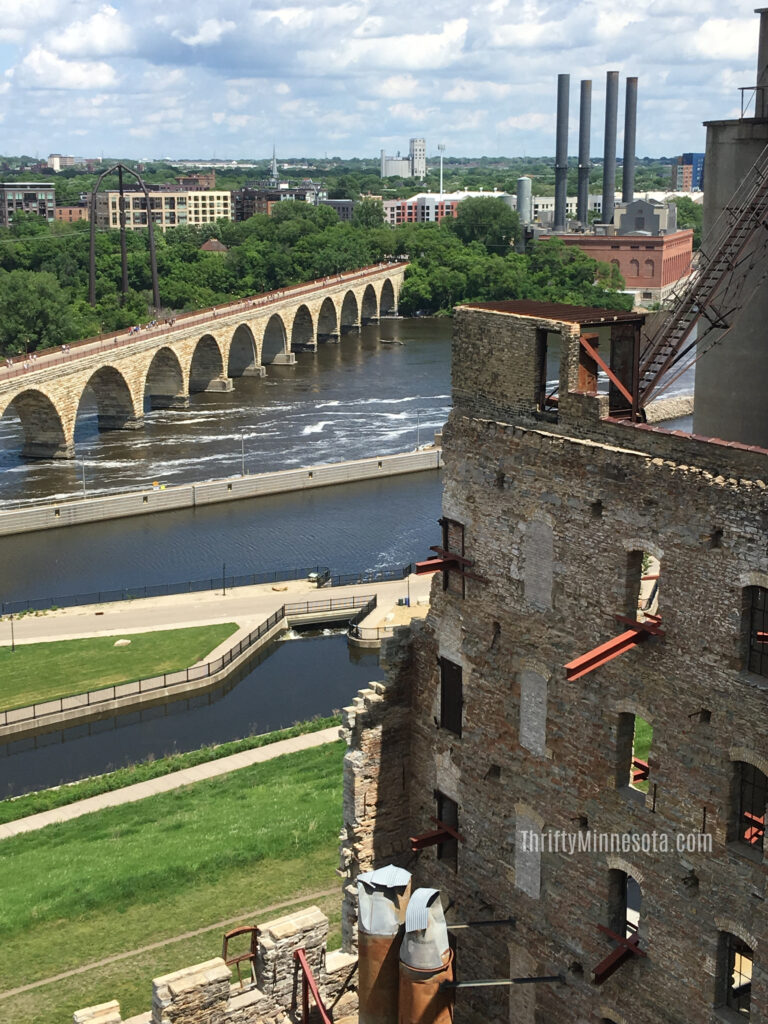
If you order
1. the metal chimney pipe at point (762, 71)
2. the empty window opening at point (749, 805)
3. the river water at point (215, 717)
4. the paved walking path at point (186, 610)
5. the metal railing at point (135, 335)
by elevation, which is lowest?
the river water at point (215, 717)

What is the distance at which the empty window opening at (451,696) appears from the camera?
83.0 feet

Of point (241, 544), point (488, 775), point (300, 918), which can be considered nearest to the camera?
point (488, 775)

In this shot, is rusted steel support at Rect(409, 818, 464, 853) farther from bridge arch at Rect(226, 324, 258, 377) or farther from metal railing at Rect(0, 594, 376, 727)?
bridge arch at Rect(226, 324, 258, 377)

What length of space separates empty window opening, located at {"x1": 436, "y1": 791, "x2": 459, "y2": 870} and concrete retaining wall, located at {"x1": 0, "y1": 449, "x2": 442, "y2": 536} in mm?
57328

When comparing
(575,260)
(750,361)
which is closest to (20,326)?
(575,260)

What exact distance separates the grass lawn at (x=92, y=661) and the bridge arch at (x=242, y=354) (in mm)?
87404

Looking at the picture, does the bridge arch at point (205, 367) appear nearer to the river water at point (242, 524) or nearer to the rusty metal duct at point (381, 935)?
the river water at point (242, 524)

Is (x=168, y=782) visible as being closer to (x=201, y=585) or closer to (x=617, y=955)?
(x=617, y=955)

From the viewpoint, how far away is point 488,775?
24266 millimetres

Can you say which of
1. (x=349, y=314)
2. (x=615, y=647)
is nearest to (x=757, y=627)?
(x=615, y=647)

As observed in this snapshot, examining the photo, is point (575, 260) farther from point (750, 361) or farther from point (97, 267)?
point (750, 361)

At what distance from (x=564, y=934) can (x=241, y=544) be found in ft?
189

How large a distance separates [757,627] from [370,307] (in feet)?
573

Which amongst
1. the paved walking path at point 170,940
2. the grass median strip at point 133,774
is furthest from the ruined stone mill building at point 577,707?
the grass median strip at point 133,774
